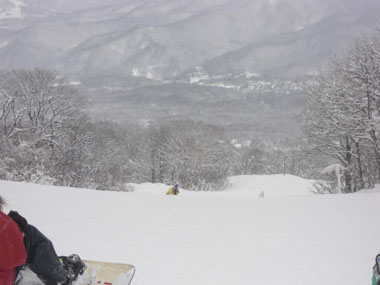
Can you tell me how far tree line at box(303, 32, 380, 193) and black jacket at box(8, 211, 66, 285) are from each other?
18666 mm

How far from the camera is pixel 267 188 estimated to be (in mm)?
38344

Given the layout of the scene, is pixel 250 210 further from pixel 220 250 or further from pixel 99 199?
pixel 99 199

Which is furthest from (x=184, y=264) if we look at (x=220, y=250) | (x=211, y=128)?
(x=211, y=128)

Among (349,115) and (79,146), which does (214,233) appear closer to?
(349,115)

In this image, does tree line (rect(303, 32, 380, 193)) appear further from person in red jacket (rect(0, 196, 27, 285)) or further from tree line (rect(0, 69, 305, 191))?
person in red jacket (rect(0, 196, 27, 285))

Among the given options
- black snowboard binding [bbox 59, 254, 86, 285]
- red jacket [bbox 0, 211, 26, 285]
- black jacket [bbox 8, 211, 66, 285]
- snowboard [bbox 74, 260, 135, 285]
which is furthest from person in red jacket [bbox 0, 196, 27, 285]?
snowboard [bbox 74, 260, 135, 285]

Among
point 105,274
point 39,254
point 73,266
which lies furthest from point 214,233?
point 39,254

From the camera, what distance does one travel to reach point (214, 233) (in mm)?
8031

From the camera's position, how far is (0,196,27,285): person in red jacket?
2549mm

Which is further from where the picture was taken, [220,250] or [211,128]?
[211,128]

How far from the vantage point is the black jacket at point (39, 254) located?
293 centimetres

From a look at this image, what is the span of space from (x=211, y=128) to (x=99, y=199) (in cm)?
4387

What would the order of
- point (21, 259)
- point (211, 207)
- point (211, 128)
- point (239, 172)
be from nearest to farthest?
point (21, 259), point (211, 207), point (211, 128), point (239, 172)

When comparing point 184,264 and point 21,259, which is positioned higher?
point 21,259
